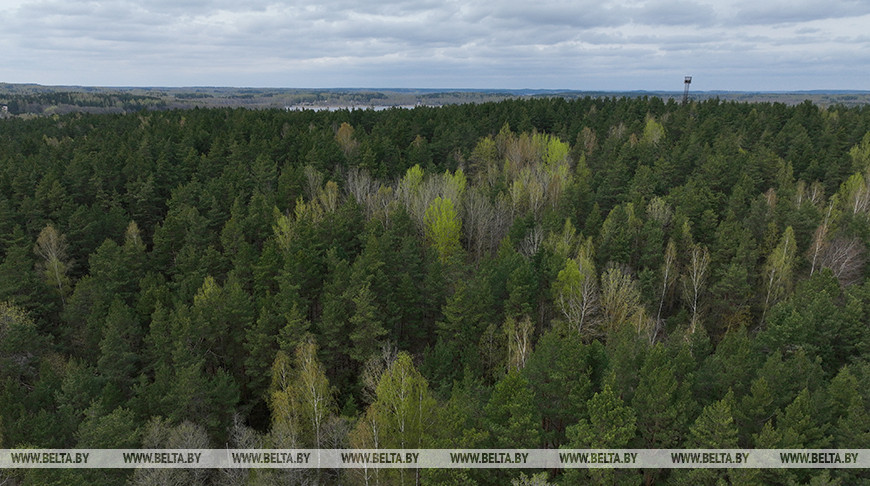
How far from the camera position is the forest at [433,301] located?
2400cm

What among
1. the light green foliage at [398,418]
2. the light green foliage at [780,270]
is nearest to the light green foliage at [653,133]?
the light green foliage at [780,270]

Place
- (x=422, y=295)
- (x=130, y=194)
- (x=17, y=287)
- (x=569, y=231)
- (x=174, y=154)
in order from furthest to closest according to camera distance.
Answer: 1. (x=174, y=154)
2. (x=130, y=194)
3. (x=569, y=231)
4. (x=422, y=295)
5. (x=17, y=287)

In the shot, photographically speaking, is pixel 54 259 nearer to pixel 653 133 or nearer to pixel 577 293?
pixel 577 293

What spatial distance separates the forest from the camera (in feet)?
78.7

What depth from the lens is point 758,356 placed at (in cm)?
3005

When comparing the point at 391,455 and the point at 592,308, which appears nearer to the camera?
the point at 391,455

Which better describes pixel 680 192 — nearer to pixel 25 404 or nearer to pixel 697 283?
pixel 697 283

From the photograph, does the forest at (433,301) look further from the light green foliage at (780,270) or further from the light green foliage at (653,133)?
the light green foliage at (653,133)

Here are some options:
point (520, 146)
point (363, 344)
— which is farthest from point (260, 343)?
point (520, 146)

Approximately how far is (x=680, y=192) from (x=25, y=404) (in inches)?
2336

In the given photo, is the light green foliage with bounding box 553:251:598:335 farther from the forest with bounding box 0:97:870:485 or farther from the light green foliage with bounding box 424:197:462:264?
the light green foliage with bounding box 424:197:462:264

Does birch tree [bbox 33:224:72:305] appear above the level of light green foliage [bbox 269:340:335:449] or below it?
above

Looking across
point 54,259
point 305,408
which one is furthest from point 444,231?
point 54,259

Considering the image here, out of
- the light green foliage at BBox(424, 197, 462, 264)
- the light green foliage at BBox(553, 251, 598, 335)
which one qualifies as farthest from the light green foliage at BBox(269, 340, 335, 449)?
the light green foliage at BBox(424, 197, 462, 264)
